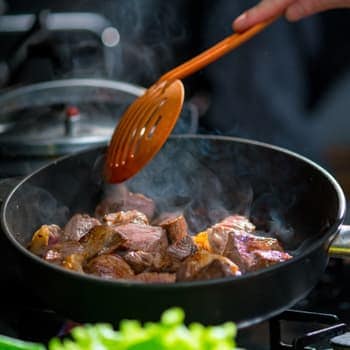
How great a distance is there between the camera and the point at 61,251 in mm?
1592

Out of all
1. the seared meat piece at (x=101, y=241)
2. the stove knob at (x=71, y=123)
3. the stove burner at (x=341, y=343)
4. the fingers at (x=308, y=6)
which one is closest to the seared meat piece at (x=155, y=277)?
the seared meat piece at (x=101, y=241)

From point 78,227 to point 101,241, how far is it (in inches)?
6.3

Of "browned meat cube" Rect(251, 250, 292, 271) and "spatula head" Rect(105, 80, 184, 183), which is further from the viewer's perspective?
"spatula head" Rect(105, 80, 184, 183)

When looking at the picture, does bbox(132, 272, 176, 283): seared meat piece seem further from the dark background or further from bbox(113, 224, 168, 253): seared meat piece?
the dark background

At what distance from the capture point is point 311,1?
2072 millimetres

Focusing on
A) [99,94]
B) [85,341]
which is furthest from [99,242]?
[99,94]

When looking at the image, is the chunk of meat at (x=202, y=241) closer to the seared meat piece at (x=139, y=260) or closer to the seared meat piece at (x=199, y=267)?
the seared meat piece at (x=139, y=260)

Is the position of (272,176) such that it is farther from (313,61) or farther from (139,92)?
(313,61)

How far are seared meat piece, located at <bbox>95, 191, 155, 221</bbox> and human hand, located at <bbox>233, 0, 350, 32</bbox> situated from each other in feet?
1.67

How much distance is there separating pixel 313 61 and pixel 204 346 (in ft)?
10.2

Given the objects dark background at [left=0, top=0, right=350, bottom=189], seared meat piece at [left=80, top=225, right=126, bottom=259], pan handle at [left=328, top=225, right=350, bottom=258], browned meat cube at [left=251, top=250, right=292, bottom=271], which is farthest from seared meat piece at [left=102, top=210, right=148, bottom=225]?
dark background at [left=0, top=0, right=350, bottom=189]

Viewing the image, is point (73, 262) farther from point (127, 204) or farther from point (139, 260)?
point (127, 204)

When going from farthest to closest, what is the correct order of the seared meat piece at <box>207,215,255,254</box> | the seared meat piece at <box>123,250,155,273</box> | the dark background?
the dark background, the seared meat piece at <box>207,215,255,254</box>, the seared meat piece at <box>123,250,155,273</box>

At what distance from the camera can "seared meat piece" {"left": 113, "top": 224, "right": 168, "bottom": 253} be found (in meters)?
1.66
